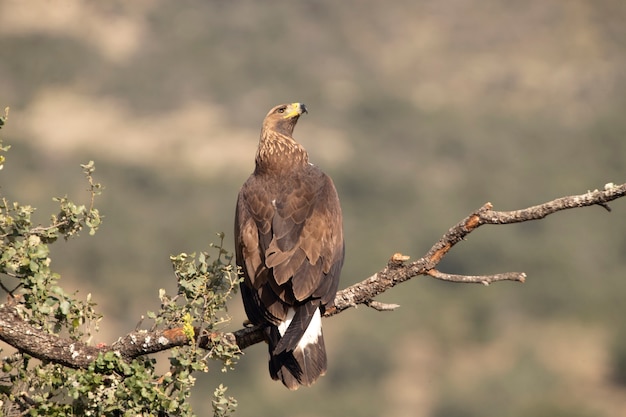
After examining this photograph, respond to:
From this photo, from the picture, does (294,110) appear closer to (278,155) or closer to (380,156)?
(278,155)

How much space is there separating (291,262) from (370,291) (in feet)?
2.93

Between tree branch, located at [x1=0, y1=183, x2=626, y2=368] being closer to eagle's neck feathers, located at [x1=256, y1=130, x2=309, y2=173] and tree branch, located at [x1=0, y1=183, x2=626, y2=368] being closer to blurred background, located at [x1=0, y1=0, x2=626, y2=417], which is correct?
eagle's neck feathers, located at [x1=256, y1=130, x2=309, y2=173]

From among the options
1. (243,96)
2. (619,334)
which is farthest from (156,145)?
(619,334)

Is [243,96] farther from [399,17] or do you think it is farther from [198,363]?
[198,363]

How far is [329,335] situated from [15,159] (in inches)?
664

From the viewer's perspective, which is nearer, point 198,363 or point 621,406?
point 198,363

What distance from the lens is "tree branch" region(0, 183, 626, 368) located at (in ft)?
19.5

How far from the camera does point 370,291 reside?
259 inches

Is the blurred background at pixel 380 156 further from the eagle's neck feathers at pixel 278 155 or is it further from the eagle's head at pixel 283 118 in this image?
the eagle's neck feathers at pixel 278 155

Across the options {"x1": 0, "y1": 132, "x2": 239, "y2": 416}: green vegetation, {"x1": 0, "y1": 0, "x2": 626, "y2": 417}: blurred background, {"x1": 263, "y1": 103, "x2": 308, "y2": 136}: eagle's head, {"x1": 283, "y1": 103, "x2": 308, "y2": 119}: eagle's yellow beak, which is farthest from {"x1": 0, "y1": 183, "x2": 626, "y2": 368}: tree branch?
{"x1": 0, "y1": 0, "x2": 626, "y2": 417}: blurred background

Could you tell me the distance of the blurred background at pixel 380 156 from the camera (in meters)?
40.2

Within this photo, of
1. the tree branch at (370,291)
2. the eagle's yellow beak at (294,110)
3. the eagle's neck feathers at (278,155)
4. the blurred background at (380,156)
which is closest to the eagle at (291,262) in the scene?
the eagle's neck feathers at (278,155)

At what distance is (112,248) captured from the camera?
43.7 meters

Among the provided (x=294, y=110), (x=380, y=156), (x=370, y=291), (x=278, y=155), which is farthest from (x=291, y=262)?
(x=380, y=156)
